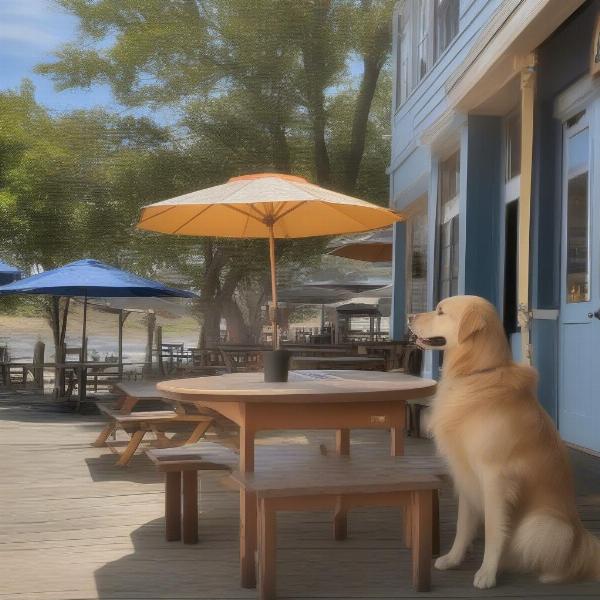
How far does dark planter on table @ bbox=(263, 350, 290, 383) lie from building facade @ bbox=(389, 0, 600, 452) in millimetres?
2866

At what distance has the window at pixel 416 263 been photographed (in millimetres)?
13539

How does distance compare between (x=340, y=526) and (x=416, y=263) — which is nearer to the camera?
(x=340, y=526)

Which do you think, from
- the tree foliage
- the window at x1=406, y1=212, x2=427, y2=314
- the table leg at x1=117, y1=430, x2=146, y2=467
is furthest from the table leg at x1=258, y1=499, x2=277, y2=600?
the tree foliage

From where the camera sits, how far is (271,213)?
5.51 meters

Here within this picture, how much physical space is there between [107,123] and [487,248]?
1749 centimetres

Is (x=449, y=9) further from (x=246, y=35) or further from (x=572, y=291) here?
(x=246, y=35)

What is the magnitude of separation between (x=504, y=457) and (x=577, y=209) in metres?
4.01

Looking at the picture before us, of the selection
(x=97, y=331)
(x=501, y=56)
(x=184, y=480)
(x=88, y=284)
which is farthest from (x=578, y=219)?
(x=97, y=331)

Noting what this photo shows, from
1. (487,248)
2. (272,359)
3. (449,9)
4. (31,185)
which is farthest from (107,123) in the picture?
(272,359)

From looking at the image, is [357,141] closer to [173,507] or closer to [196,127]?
[196,127]

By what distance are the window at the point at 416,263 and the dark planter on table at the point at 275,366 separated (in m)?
8.91

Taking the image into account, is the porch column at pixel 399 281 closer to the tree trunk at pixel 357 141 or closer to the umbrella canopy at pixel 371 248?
the umbrella canopy at pixel 371 248

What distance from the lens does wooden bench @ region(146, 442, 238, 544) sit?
433 cm

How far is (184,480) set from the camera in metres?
4.40
